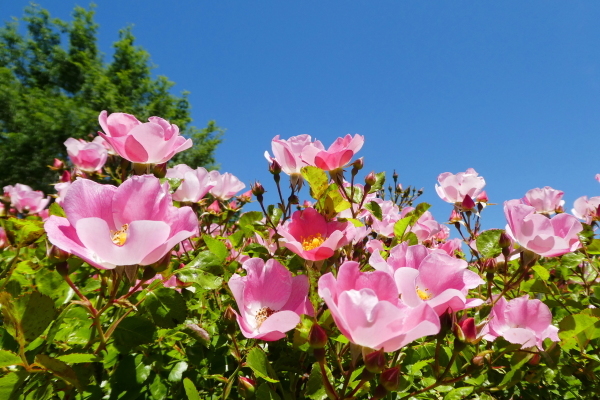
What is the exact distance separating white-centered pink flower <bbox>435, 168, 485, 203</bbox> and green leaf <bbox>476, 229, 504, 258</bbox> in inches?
25.0

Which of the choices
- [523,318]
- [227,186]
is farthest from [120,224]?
[227,186]

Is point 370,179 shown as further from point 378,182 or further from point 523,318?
point 523,318

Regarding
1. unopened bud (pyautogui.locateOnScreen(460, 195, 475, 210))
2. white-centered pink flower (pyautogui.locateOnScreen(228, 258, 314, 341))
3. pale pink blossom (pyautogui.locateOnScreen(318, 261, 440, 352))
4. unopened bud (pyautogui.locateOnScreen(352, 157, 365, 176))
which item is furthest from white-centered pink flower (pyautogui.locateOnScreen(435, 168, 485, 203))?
pale pink blossom (pyautogui.locateOnScreen(318, 261, 440, 352))

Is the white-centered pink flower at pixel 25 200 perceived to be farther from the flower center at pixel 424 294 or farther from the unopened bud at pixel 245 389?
the flower center at pixel 424 294

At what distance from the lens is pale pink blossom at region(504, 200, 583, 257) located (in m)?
1.02

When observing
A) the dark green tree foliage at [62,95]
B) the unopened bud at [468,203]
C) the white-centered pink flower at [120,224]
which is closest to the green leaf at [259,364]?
the white-centered pink flower at [120,224]

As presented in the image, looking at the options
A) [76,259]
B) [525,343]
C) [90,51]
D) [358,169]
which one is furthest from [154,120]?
[90,51]

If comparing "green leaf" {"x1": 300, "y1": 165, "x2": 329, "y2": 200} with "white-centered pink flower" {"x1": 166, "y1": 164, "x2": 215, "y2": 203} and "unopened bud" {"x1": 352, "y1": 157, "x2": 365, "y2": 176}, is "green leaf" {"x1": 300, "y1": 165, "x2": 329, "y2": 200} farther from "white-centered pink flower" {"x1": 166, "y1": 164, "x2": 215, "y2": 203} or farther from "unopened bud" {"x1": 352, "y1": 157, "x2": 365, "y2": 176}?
"white-centered pink flower" {"x1": 166, "y1": 164, "x2": 215, "y2": 203}

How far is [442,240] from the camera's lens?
7.48 ft

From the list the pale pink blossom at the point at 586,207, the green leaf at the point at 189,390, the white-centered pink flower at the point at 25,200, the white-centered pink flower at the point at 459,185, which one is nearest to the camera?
Answer: the green leaf at the point at 189,390

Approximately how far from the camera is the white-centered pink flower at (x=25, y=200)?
2827mm

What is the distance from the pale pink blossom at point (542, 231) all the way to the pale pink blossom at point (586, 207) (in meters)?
1.33

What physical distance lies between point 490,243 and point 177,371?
0.94 meters

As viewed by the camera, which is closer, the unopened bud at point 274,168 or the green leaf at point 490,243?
the green leaf at point 490,243
